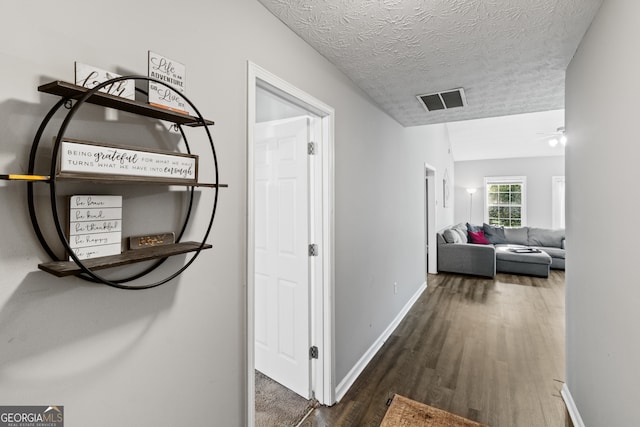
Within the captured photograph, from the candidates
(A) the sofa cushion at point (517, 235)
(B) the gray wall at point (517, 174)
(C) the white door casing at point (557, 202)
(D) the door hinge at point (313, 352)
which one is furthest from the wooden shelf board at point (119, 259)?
(C) the white door casing at point (557, 202)

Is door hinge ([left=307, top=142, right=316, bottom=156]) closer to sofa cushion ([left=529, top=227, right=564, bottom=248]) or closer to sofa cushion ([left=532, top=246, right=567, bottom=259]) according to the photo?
sofa cushion ([left=532, top=246, right=567, bottom=259])

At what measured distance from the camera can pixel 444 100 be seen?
2.80 metres

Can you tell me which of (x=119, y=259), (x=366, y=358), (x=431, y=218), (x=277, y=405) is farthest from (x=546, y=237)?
(x=119, y=259)

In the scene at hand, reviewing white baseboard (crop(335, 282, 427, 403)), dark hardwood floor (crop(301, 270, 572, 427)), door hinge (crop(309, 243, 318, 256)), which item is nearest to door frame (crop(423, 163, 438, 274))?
dark hardwood floor (crop(301, 270, 572, 427))

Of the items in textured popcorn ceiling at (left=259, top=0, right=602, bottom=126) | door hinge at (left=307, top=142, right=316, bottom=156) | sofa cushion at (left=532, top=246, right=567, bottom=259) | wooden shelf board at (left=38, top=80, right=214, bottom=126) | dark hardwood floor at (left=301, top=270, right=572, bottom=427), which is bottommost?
dark hardwood floor at (left=301, top=270, right=572, bottom=427)

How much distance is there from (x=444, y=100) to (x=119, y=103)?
8.77ft

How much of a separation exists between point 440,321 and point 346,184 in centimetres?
235

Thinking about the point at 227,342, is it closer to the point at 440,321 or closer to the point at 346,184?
the point at 346,184

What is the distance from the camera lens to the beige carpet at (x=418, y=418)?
1.07 m

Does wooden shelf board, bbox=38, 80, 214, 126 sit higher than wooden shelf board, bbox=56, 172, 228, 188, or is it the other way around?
wooden shelf board, bbox=38, 80, 214, 126

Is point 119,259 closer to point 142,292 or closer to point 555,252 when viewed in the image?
point 142,292

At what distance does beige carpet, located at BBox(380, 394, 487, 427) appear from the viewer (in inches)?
42.3

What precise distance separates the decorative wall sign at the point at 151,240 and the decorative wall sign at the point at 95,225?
0.05m

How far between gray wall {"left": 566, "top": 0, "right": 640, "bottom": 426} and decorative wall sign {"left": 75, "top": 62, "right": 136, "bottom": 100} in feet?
5.78
